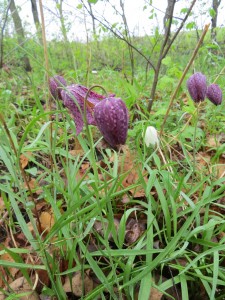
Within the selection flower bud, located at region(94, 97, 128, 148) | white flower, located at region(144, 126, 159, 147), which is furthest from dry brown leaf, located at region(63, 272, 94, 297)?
white flower, located at region(144, 126, 159, 147)

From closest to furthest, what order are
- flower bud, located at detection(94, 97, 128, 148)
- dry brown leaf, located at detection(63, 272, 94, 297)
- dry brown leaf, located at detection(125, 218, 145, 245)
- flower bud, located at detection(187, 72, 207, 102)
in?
flower bud, located at detection(94, 97, 128, 148)
dry brown leaf, located at detection(63, 272, 94, 297)
dry brown leaf, located at detection(125, 218, 145, 245)
flower bud, located at detection(187, 72, 207, 102)

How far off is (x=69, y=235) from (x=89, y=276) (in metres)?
0.13

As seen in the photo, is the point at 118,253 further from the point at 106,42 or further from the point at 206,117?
the point at 106,42

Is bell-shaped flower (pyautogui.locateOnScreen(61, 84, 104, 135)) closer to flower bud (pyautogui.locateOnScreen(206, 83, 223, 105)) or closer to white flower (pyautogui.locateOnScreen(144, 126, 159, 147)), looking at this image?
white flower (pyautogui.locateOnScreen(144, 126, 159, 147))

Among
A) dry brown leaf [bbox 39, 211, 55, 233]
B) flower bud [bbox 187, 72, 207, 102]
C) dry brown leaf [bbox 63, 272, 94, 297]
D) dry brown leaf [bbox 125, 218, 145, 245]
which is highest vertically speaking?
flower bud [bbox 187, 72, 207, 102]

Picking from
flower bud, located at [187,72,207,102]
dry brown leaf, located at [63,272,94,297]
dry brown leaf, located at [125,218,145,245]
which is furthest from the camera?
flower bud, located at [187,72,207,102]

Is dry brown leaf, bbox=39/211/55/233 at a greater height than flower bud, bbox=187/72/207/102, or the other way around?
flower bud, bbox=187/72/207/102

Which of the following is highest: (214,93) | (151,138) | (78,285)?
(214,93)

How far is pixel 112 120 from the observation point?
1.98ft

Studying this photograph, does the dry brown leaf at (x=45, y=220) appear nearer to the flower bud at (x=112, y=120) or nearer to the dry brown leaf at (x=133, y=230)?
the dry brown leaf at (x=133, y=230)

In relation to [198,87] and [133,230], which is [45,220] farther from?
[198,87]

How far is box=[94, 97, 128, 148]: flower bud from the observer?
1.98 feet

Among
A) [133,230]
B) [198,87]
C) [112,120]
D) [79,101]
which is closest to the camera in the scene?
[112,120]

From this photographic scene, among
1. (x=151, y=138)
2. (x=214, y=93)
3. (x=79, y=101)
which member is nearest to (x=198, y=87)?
(x=214, y=93)
